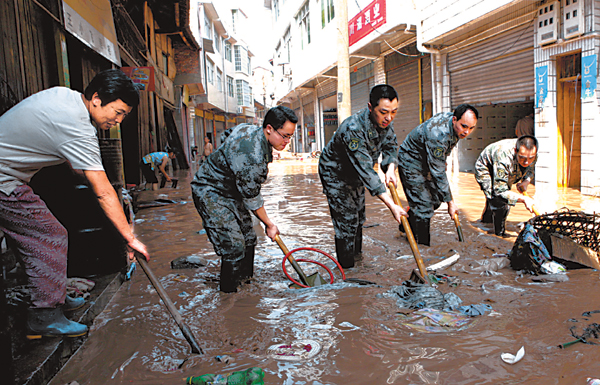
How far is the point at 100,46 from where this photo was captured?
23.8 ft

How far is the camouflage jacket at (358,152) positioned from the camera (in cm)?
383

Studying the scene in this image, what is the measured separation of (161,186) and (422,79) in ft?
29.6

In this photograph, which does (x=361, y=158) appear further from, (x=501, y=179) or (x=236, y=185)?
(x=501, y=179)

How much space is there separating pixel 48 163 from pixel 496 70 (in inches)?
437

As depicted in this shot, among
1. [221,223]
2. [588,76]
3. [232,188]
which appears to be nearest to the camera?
[221,223]

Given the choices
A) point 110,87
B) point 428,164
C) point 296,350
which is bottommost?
point 296,350

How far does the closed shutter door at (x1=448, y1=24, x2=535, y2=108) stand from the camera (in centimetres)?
993

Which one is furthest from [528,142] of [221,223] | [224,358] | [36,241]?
[36,241]

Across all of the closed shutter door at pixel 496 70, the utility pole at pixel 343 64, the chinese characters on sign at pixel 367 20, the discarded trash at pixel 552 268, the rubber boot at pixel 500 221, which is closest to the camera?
the discarded trash at pixel 552 268

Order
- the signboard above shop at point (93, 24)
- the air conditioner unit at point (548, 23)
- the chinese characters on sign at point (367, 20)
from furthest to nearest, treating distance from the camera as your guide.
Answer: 1. the chinese characters on sign at point (367, 20)
2. the air conditioner unit at point (548, 23)
3. the signboard above shop at point (93, 24)

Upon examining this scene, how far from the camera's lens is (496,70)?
36.2ft

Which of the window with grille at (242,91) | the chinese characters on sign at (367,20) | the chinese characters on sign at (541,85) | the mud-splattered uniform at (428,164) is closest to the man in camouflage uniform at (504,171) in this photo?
the mud-splattered uniform at (428,164)

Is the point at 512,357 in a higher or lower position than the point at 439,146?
lower

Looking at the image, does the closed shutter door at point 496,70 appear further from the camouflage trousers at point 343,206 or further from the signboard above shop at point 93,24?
the signboard above shop at point 93,24
